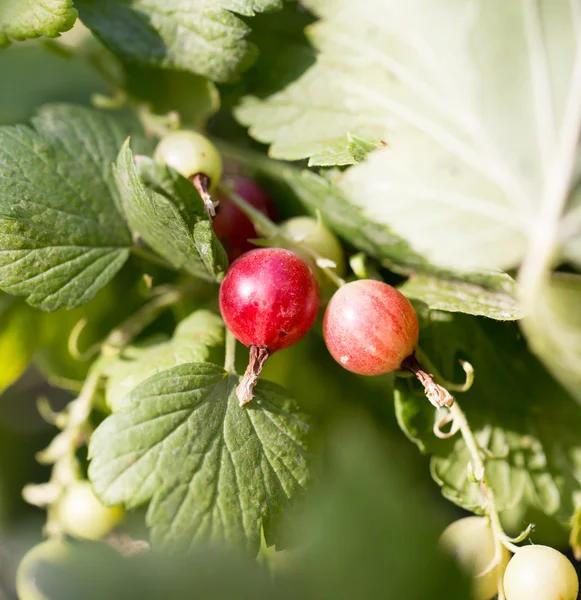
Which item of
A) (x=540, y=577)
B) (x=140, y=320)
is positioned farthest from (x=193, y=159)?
(x=540, y=577)

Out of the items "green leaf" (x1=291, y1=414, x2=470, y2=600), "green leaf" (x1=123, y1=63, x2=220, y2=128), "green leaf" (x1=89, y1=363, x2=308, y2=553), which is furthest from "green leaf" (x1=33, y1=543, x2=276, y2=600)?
"green leaf" (x1=123, y1=63, x2=220, y2=128)

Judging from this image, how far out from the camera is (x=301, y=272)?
63 centimetres

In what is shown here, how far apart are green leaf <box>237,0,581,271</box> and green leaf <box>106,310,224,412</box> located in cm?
23

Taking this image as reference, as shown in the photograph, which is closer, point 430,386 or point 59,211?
point 430,386

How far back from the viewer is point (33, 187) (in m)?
0.70

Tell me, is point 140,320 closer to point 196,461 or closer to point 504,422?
point 196,461

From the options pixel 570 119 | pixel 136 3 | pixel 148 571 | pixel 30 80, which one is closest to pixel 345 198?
pixel 570 119

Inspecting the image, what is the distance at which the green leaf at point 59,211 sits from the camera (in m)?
0.67

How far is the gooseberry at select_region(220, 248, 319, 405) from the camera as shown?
0.60m

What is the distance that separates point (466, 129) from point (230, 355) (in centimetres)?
39

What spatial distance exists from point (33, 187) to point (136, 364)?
239 mm

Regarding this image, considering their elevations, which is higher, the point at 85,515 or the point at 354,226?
the point at 354,226

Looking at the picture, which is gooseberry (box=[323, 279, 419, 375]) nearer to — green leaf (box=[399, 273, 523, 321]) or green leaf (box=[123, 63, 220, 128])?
green leaf (box=[399, 273, 523, 321])

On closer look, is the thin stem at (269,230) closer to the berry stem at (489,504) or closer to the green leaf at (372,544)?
the berry stem at (489,504)
